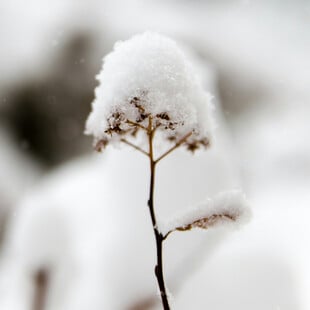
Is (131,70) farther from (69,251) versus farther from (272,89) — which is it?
(272,89)

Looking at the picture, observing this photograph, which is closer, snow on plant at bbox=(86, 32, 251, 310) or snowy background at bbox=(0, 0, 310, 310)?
snow on plant at bbox=(86, 32, 251, 310)

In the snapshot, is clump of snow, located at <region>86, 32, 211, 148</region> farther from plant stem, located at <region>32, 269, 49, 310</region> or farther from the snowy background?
plant stem, located at <region>32, 269, 49, 310</region>

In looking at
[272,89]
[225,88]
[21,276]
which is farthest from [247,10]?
[21,276]

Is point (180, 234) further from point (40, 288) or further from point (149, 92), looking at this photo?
point (149, 92)

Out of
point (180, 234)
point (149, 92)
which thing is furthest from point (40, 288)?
point (149, 92)

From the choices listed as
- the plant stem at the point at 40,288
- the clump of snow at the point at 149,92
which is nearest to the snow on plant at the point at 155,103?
the clump of snow at the point at 149,92

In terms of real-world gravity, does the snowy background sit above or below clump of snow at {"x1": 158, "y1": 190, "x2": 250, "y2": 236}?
above

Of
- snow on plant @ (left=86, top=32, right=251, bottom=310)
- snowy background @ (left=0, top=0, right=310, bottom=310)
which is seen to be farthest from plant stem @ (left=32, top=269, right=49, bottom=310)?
snow on plant @ (left=86, top=32, right=251, bottom=310)

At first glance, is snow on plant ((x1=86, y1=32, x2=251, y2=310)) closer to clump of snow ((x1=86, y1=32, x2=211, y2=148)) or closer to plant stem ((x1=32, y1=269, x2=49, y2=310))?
clump of snow ((x1=86, y1=32, x2=211, y2=148))
